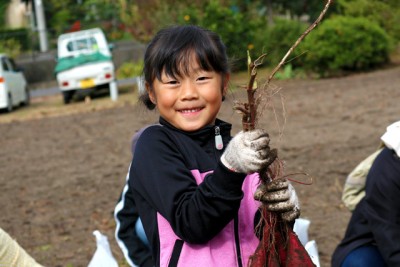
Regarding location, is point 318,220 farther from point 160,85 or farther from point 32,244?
point 160,85

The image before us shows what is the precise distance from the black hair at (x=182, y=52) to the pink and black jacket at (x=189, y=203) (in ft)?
0.57

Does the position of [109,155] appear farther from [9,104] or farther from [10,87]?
[10,87]

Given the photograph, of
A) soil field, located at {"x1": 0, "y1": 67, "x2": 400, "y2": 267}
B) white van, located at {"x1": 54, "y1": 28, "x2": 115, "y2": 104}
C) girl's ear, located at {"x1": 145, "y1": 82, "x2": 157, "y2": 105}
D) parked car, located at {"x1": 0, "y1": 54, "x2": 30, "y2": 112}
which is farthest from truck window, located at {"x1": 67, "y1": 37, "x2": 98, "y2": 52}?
girl's ear, located at {"x1": 145, "y1": 82, "x2": 157, "y2": 105}

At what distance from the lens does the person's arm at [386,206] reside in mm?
3590

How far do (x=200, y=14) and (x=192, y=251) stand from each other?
18285mm

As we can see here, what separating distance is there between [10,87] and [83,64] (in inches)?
71.4

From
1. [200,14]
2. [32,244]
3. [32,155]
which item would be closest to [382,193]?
[32,244]

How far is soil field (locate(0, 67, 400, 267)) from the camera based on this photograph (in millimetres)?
6199

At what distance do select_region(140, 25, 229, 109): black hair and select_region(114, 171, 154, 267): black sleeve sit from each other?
1581 millimetres

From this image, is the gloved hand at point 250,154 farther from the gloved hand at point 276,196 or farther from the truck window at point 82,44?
the truck window at point 82,44

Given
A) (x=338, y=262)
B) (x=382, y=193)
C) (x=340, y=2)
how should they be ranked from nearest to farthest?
(x=382, y=193)
(x=338, y=262)
(x=340, y=2)

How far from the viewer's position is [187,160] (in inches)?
93.9

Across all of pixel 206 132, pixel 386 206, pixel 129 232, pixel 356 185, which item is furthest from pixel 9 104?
pixel 206 132

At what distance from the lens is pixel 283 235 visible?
234 centimetres
